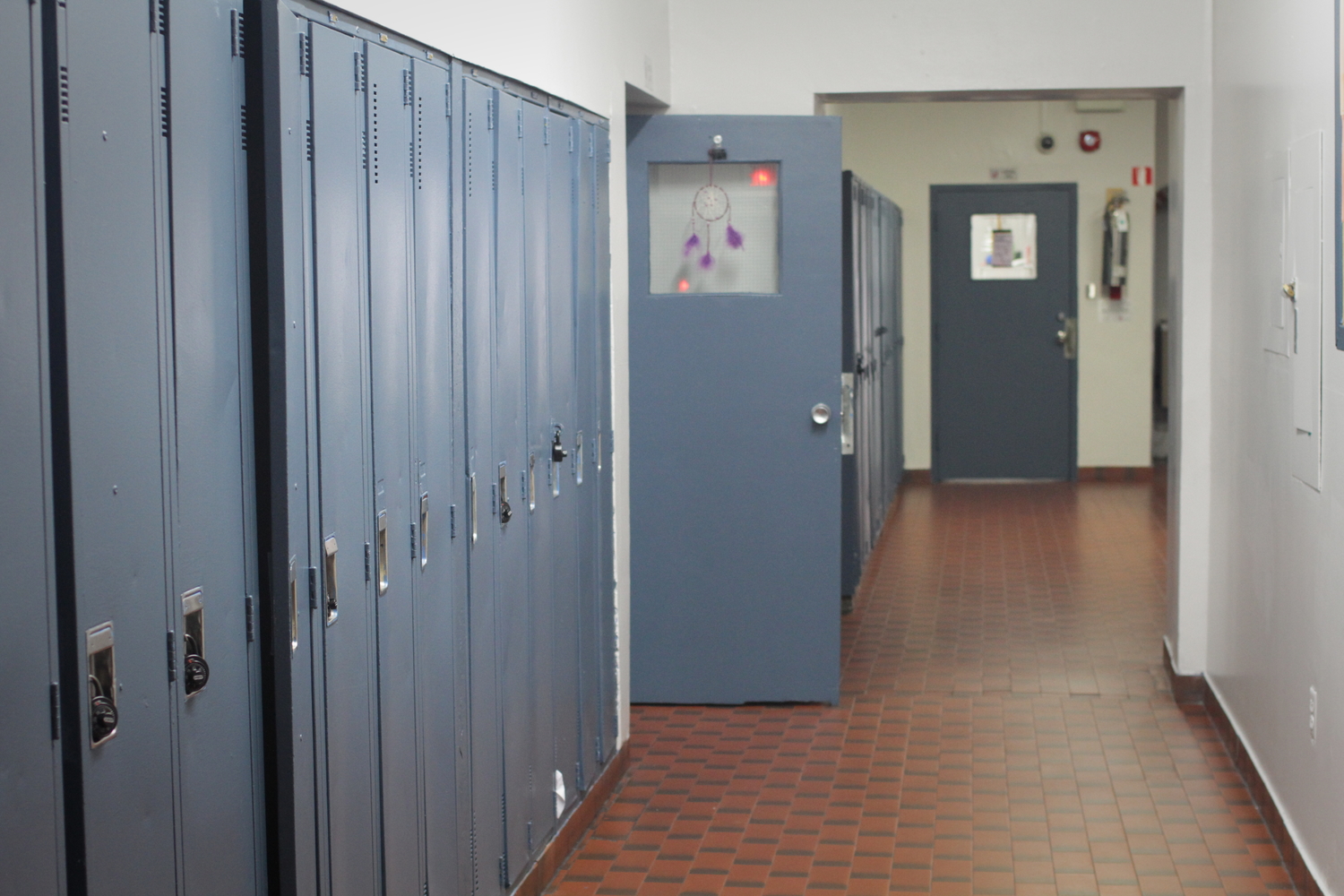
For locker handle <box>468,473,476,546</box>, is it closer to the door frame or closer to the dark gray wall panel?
the dark gray wall panel

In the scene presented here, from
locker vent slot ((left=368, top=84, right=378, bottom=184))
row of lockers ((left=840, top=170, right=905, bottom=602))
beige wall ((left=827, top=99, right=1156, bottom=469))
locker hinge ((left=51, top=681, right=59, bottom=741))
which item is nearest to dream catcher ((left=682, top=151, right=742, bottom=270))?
row of lockers ((left=840, top=170, right=905, bottom=602))

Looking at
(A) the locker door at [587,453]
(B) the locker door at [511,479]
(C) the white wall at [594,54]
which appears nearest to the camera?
(C) the white wall at [594,54]

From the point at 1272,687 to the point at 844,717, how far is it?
169cm

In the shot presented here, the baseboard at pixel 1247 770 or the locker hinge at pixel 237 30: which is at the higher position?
the locker hinge at pixel 237 30

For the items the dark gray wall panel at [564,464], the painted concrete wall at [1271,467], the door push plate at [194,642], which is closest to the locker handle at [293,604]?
the door push plate at [194,642]

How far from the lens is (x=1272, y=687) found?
455 cm

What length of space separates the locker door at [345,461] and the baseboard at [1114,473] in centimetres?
1036

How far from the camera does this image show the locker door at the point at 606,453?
475cm

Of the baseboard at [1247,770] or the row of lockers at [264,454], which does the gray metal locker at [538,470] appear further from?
the baseboard at [1247,770]

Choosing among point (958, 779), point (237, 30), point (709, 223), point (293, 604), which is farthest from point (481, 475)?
point (709, 223)

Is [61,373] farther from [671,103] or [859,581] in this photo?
[859,581]

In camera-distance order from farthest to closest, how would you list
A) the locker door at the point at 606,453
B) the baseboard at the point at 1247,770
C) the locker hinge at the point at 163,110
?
the locker door at the point at 606,453 < the baseboard at the point at 1247,770 < the locker hinge at the point at 163,110

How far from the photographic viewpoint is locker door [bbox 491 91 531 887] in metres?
3.62

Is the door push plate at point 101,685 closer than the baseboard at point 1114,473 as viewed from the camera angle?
Yes
